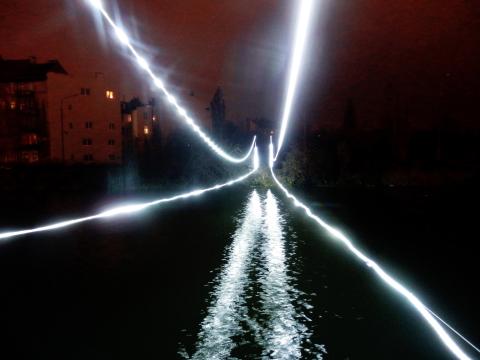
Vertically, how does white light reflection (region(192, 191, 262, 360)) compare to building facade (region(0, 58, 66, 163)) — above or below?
below

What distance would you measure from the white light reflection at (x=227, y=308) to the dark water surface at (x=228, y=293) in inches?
0.5

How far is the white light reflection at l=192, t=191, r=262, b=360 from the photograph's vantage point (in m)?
4.19

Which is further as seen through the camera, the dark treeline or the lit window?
the lit window

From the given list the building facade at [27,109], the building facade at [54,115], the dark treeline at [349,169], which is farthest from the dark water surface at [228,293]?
the building facade at [27,109]

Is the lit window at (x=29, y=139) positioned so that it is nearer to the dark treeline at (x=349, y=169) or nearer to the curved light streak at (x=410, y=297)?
the dark treeline at (x=349, y=169)

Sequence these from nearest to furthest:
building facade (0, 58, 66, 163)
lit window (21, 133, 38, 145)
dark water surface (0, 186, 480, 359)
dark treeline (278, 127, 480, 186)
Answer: dark water surface (0, 186, 480, 359), dark treeline (278, 127, 480, 186), building facade (0, 58, 66, 163), lit window (21, 133, 38, 145)

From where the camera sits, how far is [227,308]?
5312 millimetres

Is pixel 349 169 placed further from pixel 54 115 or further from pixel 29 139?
pixel 29 139

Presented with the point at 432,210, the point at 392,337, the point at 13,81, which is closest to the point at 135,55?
the point at 432,210

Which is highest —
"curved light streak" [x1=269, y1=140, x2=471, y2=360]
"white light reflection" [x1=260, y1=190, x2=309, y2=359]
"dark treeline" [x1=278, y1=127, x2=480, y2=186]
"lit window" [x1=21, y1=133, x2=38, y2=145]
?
"lit window" [x1=21, y1=133, x2=38, y2=145]

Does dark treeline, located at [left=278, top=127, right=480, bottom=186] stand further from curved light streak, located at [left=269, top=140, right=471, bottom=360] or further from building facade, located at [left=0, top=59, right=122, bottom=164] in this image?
building facade, located at [left=0, top=59, right=122, bottom=164]

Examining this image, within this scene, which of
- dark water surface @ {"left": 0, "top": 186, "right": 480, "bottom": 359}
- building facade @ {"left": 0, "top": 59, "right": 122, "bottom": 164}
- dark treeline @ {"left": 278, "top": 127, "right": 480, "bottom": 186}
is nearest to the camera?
dark water surface @ {"left": 0, "top": 186, "right": 480, "bottom": 359}

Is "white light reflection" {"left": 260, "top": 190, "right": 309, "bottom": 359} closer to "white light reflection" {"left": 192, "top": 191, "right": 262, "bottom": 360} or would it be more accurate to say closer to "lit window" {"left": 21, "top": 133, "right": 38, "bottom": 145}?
"white light reflection" {"left": 192, "top": 191, "right": 262, "bottom": 360}

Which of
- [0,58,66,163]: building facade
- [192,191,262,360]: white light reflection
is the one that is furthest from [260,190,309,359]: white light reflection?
[0,58,66,163]: building facade
